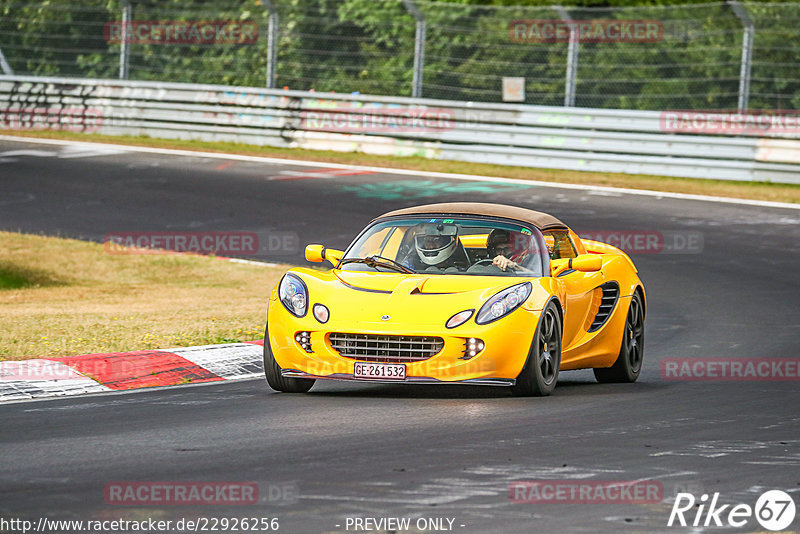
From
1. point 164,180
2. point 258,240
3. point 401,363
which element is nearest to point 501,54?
point 164,180

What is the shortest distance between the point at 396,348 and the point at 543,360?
41.8 inches

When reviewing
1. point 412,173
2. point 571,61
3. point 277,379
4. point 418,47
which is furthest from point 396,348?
point 418,47

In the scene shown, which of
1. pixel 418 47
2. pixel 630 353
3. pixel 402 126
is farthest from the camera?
pixel 402 126

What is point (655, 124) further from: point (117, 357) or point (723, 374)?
point (117, 357)

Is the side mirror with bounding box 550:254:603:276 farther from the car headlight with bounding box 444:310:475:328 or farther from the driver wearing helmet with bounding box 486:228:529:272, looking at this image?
the car headlight with bounding box 444:310:475:328

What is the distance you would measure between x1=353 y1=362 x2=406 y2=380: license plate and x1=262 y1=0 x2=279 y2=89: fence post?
18972 mm

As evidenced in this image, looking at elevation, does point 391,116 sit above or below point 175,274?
above

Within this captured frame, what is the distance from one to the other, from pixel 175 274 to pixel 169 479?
10.4m

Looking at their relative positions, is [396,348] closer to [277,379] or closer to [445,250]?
[277,379]

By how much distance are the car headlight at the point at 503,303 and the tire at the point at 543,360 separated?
0.62 ft

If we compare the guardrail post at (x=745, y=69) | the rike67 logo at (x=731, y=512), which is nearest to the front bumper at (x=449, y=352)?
the rike67 logo at (x=731, y=512)

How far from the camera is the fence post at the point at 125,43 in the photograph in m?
28.1

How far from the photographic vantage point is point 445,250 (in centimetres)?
977

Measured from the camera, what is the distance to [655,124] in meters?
23.3
